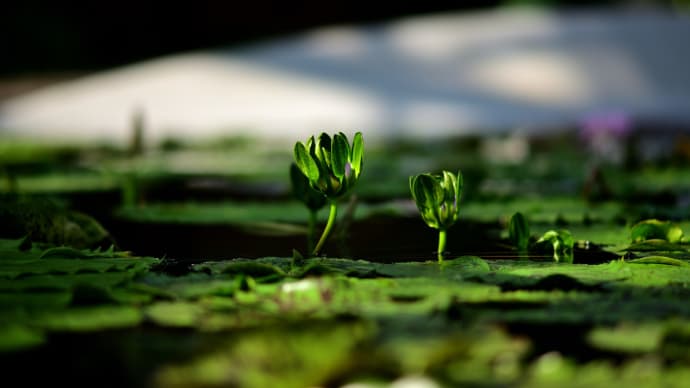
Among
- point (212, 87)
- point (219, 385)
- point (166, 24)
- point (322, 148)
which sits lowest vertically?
point (219, 385)

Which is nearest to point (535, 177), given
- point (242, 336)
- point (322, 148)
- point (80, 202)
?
point (80, 202)

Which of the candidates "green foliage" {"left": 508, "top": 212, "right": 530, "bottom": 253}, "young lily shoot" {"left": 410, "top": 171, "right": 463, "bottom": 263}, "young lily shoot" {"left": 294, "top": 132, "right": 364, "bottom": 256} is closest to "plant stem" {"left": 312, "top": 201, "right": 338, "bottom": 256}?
"young lily shoot" {"left": 294, "top": 132, "right": 364, "bottom": 256}

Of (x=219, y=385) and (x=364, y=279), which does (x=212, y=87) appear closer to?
(x=364, y=279)

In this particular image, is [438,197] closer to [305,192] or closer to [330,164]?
[330,164]

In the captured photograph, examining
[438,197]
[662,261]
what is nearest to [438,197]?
[438,197]

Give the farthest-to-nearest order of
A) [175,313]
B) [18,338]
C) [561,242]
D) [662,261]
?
[561,242] < [662,261] < [175,313] < [18,338]

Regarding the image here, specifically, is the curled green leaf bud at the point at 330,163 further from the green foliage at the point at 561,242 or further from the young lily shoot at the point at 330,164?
the green foliage at the point at 561,242
